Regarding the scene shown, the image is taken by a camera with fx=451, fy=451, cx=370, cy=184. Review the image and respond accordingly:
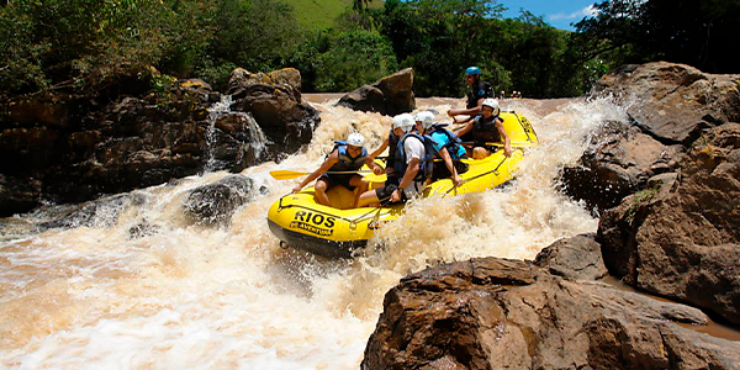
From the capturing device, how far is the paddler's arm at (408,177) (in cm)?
469

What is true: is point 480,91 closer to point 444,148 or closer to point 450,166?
point 444,148

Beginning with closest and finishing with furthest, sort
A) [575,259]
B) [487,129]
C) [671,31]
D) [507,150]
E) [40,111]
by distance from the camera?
[575,259]
[507,150]
[487,129]
[40,111]
[671,31]

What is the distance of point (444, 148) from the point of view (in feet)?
16.7

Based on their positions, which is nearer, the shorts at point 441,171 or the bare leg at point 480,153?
the shorts at point 441,171

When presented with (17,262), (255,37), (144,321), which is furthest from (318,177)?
(255,37)

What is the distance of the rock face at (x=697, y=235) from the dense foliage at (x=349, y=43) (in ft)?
29.8

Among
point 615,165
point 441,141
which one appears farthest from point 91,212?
point 615,165

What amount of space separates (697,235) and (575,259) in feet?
2.41

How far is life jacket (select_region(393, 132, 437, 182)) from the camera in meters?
4.93

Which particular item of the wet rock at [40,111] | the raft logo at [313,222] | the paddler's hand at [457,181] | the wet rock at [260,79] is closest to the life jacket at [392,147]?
the paddler's hand at [457,181]

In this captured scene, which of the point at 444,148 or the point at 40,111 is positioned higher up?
the point at 444,148

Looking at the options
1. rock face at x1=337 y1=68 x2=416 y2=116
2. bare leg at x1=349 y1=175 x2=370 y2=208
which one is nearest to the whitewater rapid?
bare leg at x1=349 y1=175 x2=370 y2=208

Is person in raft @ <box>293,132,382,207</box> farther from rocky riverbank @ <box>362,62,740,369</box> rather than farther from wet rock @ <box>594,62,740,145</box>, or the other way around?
wet rock @ <box>594,62,740,145</box>

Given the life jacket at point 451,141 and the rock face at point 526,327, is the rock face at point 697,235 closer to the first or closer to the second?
the rock face at point 526,327
